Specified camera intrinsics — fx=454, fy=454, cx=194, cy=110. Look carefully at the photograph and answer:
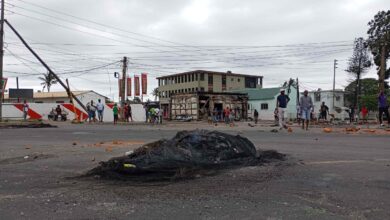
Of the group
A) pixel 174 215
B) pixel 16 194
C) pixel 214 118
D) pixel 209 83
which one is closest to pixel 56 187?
pixel 16 194

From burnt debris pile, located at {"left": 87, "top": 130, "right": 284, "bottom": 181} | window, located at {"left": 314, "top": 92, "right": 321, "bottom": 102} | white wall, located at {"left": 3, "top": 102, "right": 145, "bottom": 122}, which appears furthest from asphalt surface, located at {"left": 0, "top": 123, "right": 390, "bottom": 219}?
window, located at {"left": 314, "top": 92, "right": 321, "bottom": 102}

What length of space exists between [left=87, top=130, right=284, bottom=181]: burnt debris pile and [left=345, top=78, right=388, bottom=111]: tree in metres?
62.8

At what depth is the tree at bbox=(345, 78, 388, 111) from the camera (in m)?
69.3

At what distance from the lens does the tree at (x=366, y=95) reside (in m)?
69.3

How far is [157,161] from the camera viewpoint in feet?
22.0

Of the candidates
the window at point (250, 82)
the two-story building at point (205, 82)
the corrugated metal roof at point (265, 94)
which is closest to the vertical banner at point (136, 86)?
the corrugated metal roof at point (265, 94)

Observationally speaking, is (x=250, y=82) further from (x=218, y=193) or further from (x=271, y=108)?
(x=218, y=193)

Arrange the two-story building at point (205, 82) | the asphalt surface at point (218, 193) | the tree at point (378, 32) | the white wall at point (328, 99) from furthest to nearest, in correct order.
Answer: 1. the two-story building at point (205, 82)
2. the white wall at point (328, 99)
3. the tree at point (378, 32)
4. the asphalt surface at point (218, 193)

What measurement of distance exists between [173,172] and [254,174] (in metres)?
1.21

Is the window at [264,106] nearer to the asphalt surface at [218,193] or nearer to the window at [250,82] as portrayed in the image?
the window at [250,82]

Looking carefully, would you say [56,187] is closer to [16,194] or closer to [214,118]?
[16,194]

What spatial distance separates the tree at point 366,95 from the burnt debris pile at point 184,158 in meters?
62.8

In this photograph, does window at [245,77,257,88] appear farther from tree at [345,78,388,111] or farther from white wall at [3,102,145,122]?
white wall at [3,102,145,122]

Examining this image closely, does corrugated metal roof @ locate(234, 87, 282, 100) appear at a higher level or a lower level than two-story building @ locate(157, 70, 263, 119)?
lower
